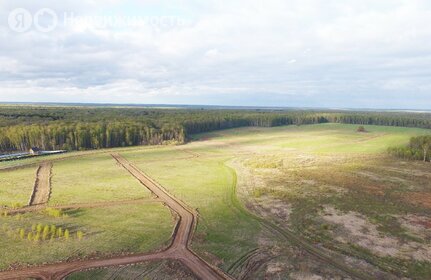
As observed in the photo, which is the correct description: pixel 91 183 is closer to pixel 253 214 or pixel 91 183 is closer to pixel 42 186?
pixel 42 186

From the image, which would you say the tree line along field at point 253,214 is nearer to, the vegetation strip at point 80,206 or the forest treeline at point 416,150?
the vegetation strip at point 80,206

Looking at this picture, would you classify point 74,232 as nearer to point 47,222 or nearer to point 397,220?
point 47,222

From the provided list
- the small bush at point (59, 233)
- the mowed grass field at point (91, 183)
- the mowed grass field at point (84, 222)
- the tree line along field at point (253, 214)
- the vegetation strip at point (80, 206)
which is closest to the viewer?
the tree line along field at point (253, 214)

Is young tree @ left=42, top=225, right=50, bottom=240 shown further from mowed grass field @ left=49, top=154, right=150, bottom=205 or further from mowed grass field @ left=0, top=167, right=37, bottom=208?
mowed grass field @ left=0, top=167, right=37, bottom=208

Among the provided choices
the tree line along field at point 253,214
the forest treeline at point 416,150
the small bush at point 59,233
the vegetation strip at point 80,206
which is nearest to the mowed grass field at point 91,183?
the tree line along field at point 253,214

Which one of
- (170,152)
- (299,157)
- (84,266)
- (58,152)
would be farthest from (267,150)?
(84,266)

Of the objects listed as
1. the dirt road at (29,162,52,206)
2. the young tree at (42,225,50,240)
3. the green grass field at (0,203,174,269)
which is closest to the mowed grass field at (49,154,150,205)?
the dirt road at (29,162,52,206)

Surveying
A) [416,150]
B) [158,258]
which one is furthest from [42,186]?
[416,150]

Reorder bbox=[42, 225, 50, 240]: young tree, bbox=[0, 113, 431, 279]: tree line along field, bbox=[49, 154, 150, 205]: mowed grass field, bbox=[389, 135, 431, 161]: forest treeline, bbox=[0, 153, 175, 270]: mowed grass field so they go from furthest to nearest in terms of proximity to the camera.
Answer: bbox=[389, 135, 431, 161]: forest treeline → bbox=[49, 154, 150, 205]: mowed grass field → bbox=[42, 225, 50, 240]: young tree → bbox=[0, 153, 175, 270]: mowed grass field → bbox=[0, 113, 431, 279]: tree line along field
